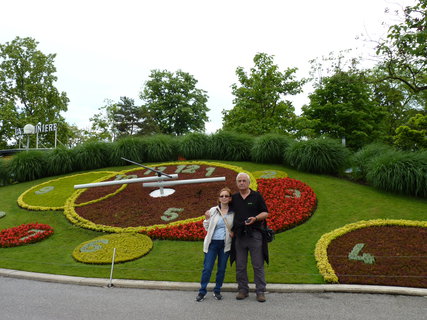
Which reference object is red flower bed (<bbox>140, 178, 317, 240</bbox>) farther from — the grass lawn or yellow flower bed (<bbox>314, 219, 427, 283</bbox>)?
yellow flower bed (<bbox>314, 219, 427, 283</bbox>)

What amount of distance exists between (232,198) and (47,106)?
33214 millimetres

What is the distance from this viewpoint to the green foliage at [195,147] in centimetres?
1423

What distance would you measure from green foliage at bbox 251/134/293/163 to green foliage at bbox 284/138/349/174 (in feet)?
3.39

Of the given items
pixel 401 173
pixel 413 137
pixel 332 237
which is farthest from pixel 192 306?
pixel 413 137

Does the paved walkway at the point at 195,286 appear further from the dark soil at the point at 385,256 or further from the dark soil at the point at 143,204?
the dark soil at the point at 143,204

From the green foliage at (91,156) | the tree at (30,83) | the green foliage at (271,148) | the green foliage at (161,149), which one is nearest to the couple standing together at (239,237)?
the green foliage at (271,148)

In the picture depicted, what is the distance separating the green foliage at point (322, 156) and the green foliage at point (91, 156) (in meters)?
8.54

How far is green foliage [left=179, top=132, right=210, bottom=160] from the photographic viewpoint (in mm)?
14234

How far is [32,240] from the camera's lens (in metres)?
7.82

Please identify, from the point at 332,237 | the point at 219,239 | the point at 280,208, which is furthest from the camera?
the point at 280,208

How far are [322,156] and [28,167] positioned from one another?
12.3m

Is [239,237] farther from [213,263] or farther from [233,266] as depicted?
[233,266]

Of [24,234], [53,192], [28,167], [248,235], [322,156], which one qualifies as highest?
[322,156]

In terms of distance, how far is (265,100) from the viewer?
810 inches
